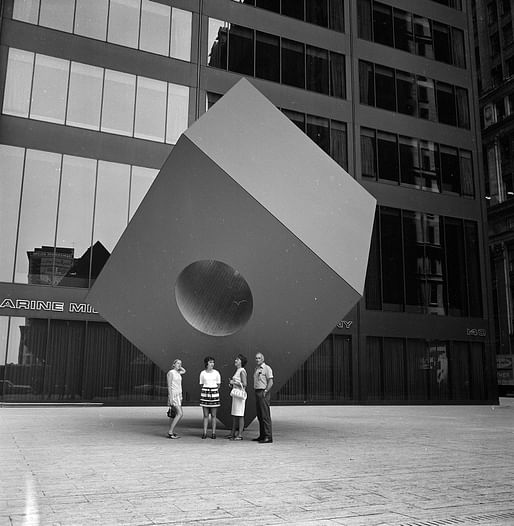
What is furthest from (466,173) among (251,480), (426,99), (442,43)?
(251,480)

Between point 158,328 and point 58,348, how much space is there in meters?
12.2

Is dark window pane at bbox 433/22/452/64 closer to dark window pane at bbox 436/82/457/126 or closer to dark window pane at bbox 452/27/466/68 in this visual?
dark window pane at bbox 452/27/466/68

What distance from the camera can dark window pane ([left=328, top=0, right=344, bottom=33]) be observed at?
30.0 meters

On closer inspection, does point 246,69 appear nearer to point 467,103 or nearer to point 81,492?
point 467,103

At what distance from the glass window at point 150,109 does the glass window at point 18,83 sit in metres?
4.34

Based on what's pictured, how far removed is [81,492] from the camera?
18.7ft

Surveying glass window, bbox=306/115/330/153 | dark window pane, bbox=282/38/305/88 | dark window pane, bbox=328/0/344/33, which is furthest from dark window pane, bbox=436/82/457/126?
dark window pane, bbox=282/38/305/88

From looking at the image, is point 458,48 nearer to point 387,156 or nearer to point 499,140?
point 387,156

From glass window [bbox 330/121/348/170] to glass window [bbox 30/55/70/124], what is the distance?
1255 centimetres

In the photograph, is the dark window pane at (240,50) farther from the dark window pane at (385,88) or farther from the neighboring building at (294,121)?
the dark window pane at (385,88)

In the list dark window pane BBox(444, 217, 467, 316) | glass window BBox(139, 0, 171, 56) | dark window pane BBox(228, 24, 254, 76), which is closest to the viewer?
glass window BBox(139, 0, 171, 56)

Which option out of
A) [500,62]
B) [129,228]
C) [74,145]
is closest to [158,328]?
[129,228]

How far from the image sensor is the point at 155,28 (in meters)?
25.7

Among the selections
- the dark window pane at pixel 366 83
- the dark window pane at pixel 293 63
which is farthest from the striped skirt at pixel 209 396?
the dark window pane at pixel 366 83
